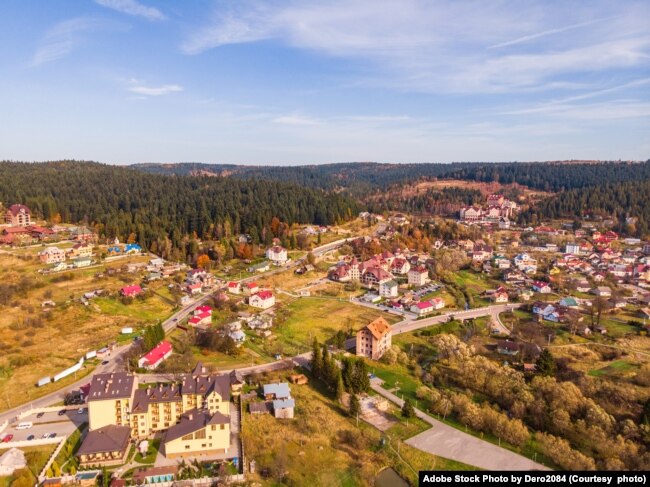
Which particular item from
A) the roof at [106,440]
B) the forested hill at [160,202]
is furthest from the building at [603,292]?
the roof at [106,440]

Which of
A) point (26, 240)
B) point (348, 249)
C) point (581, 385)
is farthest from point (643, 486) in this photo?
point (26, 240)

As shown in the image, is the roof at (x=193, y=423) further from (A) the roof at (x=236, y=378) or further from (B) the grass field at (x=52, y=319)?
(B) the grass field at (x=52, y=319)

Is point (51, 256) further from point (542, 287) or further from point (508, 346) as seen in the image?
point (542, 287)

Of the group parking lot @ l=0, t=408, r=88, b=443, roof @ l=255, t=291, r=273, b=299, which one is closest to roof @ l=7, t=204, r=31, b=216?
roof @ l=255, t=291, r=273, b=299

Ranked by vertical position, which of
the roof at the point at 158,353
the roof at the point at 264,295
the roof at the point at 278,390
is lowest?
the roof at the point at 278,390

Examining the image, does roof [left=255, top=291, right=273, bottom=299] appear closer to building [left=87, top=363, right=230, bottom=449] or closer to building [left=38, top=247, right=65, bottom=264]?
building [left=87, top=363, right=230, bottom=449]

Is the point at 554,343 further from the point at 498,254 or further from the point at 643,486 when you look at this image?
the point at 498,254
